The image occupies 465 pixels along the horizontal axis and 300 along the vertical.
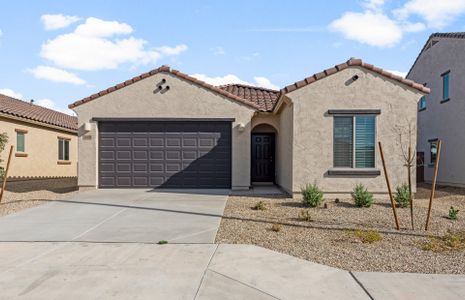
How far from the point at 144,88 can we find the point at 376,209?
31.5ft

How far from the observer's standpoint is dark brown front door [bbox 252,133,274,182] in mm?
16969

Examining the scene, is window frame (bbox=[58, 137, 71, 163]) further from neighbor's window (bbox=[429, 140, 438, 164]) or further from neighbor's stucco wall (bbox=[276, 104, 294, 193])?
neighbor's window (bbox=[429, 140, 438, 164])

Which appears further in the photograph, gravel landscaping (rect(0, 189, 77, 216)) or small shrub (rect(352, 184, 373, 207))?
small shrub (rect(352, 184, 373, 207))

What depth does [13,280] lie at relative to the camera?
15.3 feet

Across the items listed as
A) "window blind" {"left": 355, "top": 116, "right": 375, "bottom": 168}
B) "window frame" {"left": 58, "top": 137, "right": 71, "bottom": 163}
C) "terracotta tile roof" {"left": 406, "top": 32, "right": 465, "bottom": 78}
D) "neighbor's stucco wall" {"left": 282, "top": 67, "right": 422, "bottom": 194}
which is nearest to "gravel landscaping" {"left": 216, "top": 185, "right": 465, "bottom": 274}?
"neighbor's stucco wall" {"left": 282, "top": 67, "right": 422, "bottom": 194}

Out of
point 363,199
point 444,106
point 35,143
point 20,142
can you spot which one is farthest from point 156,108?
point 444,106

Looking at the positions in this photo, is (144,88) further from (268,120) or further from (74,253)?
(74,253)

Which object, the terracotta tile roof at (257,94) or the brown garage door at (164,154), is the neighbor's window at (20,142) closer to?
the brown garage door at (164,154)

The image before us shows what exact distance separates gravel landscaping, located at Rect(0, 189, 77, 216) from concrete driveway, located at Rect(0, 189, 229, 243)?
0.54 metres

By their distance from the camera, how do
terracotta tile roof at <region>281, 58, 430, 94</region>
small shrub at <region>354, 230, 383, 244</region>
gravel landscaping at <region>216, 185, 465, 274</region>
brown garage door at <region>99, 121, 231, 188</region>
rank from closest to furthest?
1. gravel landscaping at <region>216, 185, 465, 274</region>
2. small shrub at <region>354, 230, 383, 244</region>
3. terracotta tile roof at <region>281, 58, 430, 94</region>
4. brown garage door at <region>99, 121, 231, 188</region>

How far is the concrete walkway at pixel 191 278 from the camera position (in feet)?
14.0

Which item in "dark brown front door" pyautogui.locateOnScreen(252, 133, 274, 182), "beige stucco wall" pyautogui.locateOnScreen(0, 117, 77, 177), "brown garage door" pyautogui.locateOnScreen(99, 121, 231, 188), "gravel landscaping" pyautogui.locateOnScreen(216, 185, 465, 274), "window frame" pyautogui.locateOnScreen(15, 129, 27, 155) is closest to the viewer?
"gravel landscaping" pyautogui.locateOnScreen(216, 185, 465, 274)

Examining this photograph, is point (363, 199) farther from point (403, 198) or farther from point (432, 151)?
point (432, 151)

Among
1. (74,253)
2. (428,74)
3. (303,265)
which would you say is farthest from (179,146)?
(428,74)
